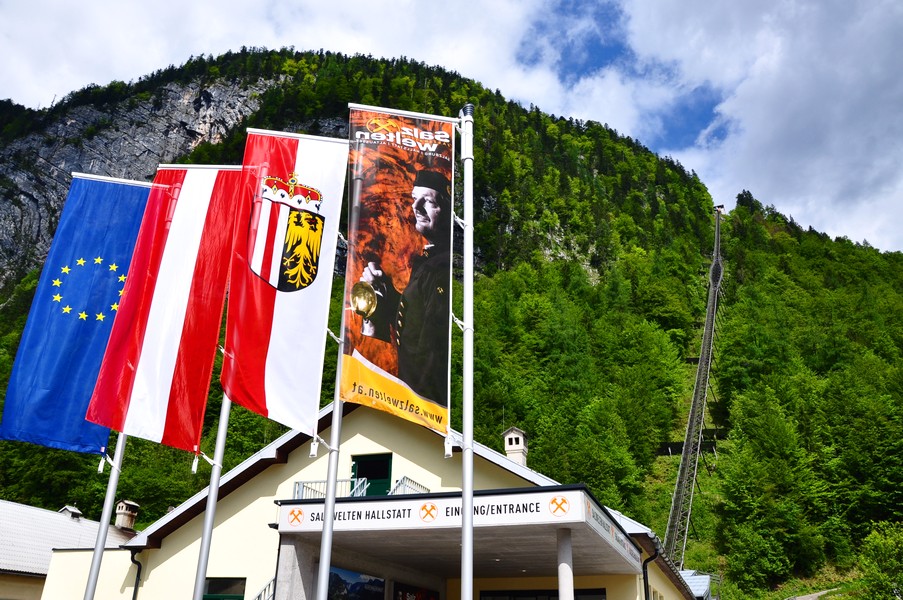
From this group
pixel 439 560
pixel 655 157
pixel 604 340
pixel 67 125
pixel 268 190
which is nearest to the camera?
pixel 268 190

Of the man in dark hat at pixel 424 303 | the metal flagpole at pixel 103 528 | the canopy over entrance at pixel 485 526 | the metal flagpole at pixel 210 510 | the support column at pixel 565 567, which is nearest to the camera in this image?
the man in dark hat at pixel 424 303

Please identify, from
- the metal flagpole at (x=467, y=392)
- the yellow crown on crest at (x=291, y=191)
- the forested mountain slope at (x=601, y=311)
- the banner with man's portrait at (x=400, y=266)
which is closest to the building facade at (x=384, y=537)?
the metal flagpole at (x=467, y=392)

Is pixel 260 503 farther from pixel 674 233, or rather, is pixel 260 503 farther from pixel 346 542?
pixel 674 233

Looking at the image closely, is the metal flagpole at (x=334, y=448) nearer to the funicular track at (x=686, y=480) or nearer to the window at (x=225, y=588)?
the window at (x=225, y=588)

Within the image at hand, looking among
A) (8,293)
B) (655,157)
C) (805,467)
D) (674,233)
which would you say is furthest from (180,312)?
(655,157)

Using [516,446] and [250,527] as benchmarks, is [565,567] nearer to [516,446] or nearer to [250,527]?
[516,446]

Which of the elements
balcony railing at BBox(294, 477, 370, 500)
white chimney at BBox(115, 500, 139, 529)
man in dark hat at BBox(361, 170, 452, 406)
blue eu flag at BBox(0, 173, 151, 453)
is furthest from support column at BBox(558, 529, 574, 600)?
white chimney at BBox(115, 500, 139, 529)

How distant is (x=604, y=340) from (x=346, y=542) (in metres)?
74.6

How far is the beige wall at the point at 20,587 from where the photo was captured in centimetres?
2595

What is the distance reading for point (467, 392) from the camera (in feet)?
40.4

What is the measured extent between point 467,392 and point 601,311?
94873 millimetres

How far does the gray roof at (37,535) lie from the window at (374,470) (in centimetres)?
1047

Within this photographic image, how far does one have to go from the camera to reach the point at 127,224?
16.8 metres

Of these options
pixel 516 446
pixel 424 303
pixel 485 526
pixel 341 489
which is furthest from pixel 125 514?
pixel 424 303
